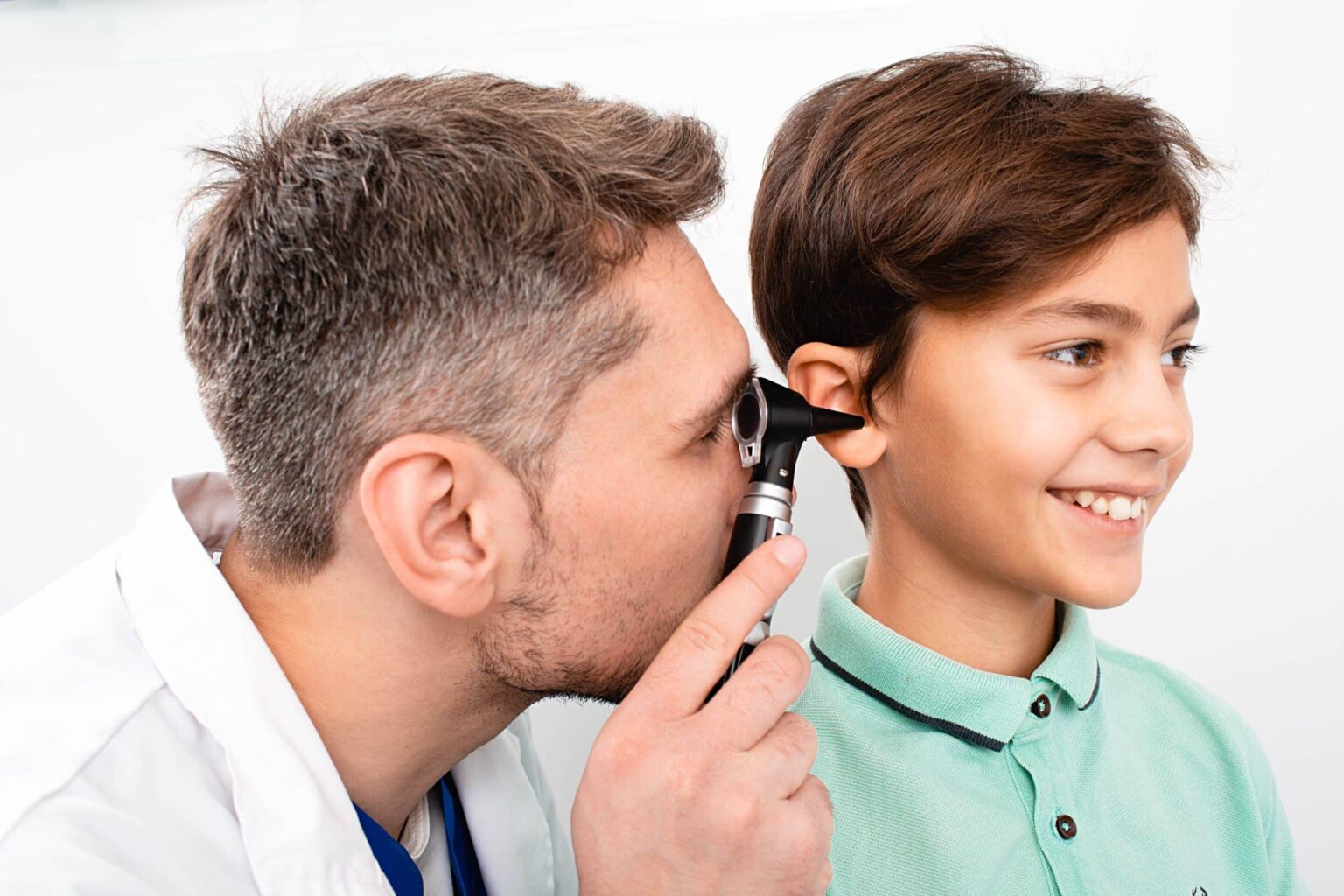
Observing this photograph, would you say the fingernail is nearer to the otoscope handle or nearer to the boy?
the otoscope handle

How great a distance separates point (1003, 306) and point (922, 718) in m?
0.44

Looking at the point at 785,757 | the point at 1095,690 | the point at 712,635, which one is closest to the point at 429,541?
the point at 712,635

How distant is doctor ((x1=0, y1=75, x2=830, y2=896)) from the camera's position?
105cm

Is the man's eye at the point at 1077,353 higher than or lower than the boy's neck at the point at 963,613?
higher

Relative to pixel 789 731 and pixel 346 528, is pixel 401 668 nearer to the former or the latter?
pixel 346 528

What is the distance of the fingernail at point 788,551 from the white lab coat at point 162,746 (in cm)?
48

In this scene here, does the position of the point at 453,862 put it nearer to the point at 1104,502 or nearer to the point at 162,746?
the point at 162,746

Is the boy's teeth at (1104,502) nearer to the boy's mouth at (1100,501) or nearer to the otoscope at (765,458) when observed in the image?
the boy's mouth at (1100,501)

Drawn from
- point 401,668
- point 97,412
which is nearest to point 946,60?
point 401,668

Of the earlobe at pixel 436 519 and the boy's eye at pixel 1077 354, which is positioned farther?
the boy's eye at pixel 1077 354

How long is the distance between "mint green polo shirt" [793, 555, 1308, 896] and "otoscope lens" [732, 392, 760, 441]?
255 millimetres

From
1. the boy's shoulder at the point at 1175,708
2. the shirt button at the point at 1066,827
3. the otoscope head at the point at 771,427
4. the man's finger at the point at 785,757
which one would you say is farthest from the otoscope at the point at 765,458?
the boy's shoulder at the point at 1175,708

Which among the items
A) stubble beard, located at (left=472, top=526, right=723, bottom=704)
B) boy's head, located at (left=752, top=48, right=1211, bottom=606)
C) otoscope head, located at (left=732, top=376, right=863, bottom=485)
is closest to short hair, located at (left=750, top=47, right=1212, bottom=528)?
Answer: boy's head, located at (left=752, top=48, right=1211, bottom=606)

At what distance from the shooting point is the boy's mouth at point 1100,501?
1.19 m
